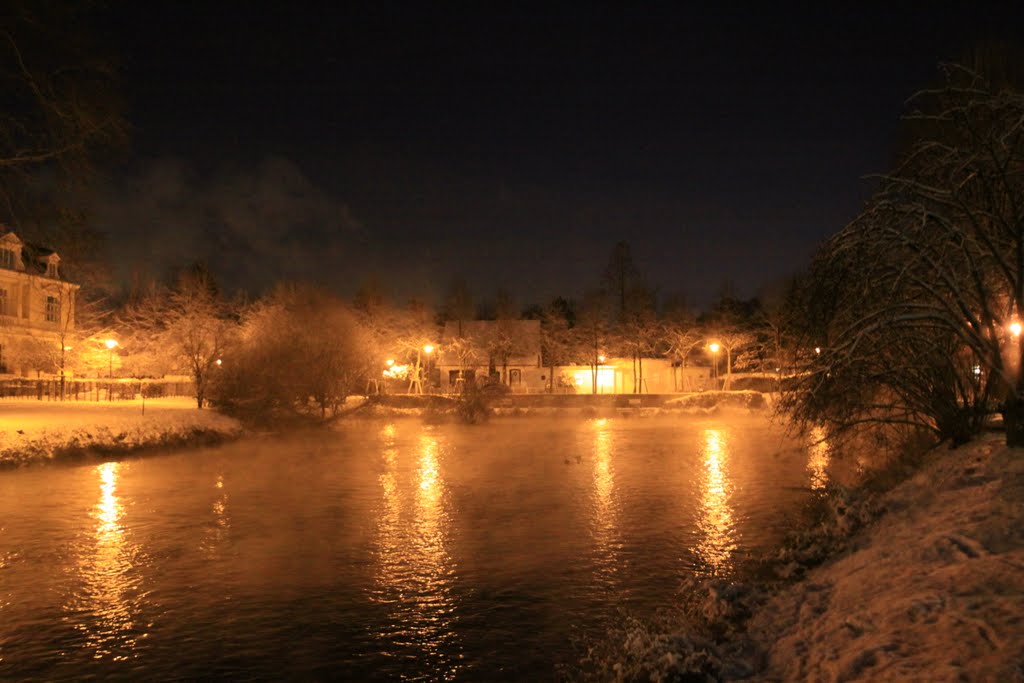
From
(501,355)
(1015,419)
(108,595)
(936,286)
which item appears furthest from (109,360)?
(1015,419)

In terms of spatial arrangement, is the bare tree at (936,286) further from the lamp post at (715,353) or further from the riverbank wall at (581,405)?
the lamp post at (715,353)

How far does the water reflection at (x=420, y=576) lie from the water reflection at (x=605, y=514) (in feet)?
7.92

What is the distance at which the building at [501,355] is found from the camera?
67.8 metres

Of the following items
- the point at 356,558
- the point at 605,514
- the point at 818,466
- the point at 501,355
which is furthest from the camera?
the point at 501,355

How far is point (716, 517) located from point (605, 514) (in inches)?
86.8

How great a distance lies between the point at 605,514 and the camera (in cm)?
1569

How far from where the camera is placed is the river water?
324 inches

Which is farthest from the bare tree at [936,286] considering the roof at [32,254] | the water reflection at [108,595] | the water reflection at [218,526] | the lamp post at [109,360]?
the lamp post at [109,360]

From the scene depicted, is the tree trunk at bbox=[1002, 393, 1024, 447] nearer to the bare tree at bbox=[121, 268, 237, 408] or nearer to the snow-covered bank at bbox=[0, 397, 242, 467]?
the snow-covered bank at bbox=[0, 397, 242, 467]

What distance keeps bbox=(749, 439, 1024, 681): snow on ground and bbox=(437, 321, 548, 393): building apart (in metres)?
57.4

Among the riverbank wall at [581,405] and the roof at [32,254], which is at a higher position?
the roof at [32,254]

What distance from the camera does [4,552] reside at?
41.4 feet

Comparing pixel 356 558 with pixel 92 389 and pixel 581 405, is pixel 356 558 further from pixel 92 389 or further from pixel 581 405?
pixel 92 389

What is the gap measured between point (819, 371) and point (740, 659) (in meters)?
5.12
